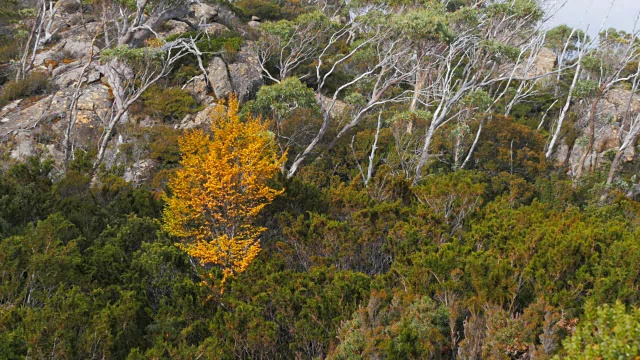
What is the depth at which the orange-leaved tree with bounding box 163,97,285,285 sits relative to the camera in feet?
40.8

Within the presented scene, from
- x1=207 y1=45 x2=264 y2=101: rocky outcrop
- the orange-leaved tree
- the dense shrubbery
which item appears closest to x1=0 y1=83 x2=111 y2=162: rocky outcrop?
x1=207 y1=45 x2=264 y2=101: rocky outcrop

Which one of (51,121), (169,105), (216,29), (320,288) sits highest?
(320,288)

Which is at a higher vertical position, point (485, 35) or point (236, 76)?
point (485, 35)

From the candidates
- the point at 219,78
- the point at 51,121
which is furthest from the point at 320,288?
the point at 51,121

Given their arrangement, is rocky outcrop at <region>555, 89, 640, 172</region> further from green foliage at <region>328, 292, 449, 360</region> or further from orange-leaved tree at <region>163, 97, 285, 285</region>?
green foliage at <region>328, 292, 449, 360</region>

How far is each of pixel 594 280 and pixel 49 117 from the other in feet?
74.0

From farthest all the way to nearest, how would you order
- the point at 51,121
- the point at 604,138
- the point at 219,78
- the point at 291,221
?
the point at 604,138, the point at 219,78, the point at 51,121, the point at 291,221

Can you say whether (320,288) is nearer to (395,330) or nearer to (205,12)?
(395,330)

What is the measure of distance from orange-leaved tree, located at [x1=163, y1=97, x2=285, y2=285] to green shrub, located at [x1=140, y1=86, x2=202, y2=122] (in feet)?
36.7

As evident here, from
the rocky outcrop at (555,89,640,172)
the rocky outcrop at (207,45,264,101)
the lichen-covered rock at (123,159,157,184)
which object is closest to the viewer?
the lichen-covered rock at (123,159,157,184)

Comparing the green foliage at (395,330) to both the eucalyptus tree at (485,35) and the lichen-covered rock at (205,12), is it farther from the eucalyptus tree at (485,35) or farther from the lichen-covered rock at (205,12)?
the lichen-covered rock at (205,12)

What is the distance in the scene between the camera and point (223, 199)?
13180mm

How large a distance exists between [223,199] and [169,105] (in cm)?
1327

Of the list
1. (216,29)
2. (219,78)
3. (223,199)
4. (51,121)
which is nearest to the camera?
(223,199)
